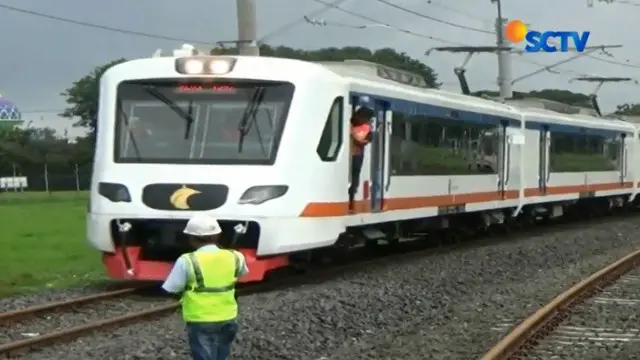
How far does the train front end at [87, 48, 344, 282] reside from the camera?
44.0 feet

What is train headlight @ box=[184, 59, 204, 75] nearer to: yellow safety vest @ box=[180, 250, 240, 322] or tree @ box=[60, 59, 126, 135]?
yellow safety vest @ box=[180, 250, 240, 322]

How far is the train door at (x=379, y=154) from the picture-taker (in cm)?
1627

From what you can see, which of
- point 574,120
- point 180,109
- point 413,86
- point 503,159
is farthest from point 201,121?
point 574,120

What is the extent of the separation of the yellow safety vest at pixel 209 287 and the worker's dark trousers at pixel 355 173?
827 centimetres

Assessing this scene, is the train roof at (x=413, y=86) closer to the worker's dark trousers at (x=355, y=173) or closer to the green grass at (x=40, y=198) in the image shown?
the worker's dark trousers at (x=355, y=173)

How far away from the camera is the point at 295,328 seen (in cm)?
1112

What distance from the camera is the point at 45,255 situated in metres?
20.8

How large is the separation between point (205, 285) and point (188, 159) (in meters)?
6.78

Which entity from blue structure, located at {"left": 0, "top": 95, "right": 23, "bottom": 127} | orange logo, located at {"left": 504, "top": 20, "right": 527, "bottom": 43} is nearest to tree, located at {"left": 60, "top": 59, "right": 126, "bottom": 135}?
blue structure, located at {"left": 0, "top": 95, "right": 23, "bottom": 127}

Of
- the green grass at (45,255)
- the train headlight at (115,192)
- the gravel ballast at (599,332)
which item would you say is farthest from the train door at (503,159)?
the train headlight at (115,192)

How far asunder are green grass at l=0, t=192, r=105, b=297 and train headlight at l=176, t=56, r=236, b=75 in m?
3.78

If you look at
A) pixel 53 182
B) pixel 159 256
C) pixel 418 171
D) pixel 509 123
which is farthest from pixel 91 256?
pixel 53 182

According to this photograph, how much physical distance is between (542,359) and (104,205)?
5926 millimetres

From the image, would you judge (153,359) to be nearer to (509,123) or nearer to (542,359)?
(542,359)
